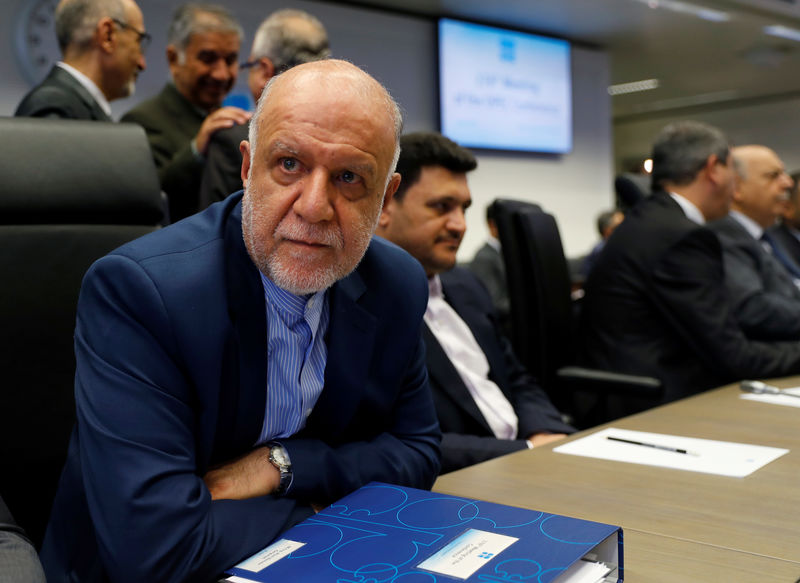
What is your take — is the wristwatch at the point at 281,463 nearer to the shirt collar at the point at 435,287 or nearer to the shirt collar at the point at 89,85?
the shirt collar at the point at 435,287

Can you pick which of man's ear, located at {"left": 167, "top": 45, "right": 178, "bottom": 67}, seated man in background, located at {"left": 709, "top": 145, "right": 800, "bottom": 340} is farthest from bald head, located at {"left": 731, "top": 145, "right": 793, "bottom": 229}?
man's ear, located at {"left": 167, "top": 45, "right": 178, "bottom": 67}

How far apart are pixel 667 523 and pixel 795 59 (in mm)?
8422

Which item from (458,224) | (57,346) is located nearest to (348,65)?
(57,346)

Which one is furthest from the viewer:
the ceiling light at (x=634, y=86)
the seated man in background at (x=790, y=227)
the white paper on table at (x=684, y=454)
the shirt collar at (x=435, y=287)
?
the ceiling light at (x=634, y=86)

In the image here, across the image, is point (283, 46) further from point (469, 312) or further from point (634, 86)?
point (634, 86)

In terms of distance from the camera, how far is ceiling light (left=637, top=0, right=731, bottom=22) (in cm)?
592

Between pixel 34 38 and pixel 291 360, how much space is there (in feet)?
13.5

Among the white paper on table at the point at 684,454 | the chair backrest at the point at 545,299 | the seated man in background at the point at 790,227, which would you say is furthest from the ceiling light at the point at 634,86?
the white paper on table at the point at 684,454

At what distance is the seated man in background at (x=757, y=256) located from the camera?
2.67 meters

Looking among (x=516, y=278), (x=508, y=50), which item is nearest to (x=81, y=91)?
(x=516, y=278)

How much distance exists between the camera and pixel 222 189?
74.3 inches

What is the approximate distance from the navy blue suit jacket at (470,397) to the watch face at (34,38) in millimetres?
3359

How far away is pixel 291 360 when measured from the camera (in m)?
1.13

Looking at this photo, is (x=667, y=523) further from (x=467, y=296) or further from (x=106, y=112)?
(x=106, y=112)
